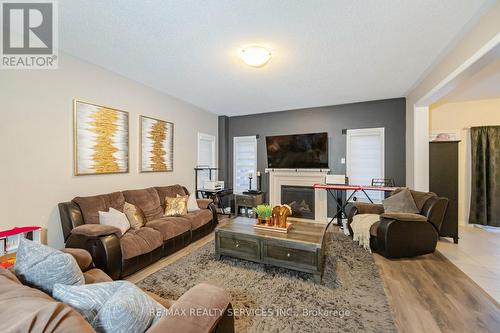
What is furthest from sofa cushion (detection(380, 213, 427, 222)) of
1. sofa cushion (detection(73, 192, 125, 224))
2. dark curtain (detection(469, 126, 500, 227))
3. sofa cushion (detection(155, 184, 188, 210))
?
sofa cushion (detection(73, 192, 125, 224))

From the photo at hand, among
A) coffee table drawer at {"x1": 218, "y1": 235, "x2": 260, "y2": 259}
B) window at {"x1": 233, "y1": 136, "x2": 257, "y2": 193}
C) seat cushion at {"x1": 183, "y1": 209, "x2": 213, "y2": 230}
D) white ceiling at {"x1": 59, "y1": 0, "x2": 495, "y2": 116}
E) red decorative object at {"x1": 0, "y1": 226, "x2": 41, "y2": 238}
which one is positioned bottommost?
coffee table drawer at {"x1": 218, "y1": 235, "x2": 260, "y2": 259}

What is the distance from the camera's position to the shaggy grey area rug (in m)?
1.75

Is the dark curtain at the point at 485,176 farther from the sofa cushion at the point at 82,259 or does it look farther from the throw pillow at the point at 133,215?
the sofa cushion at the point at 82,259

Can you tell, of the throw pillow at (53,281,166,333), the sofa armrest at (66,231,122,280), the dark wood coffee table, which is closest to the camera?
the throw pillow at (53,281,166,333)

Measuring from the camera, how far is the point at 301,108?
5125 mm

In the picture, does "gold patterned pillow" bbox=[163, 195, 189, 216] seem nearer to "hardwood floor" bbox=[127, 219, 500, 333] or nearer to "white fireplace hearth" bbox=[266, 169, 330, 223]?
"hardwood floor" bbox=[127, 219, 500, 333]

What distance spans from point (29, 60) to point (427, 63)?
16.3 ft

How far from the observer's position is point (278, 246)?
250 centimetres

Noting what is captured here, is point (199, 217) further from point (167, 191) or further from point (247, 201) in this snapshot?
A: point (247, 201)

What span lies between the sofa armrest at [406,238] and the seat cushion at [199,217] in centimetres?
276

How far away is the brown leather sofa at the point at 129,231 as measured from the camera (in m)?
2.21

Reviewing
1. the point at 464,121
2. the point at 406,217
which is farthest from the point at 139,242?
the point at 464,121

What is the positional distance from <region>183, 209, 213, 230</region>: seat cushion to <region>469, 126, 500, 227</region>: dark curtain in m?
5.21

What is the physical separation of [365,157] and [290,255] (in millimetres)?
3196
